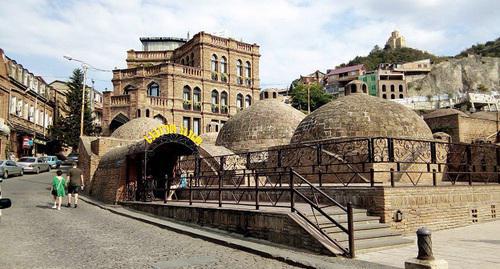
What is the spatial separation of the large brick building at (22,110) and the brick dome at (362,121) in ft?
96.6

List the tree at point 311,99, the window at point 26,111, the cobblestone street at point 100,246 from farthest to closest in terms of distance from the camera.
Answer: the tree at point 311,99
the window at point 26,111
the cobblestone street at point 100,246

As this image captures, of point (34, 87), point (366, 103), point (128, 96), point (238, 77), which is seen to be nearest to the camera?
point (366, 103)

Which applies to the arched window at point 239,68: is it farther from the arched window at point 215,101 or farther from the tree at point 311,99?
the tree at point 311,99

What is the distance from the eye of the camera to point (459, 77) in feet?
348

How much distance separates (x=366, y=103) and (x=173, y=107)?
29.2 m

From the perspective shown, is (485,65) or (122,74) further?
(485,65)

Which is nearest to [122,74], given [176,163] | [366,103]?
[176,163]

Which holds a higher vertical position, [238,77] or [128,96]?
[238,77]

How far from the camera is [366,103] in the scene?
66.0ft

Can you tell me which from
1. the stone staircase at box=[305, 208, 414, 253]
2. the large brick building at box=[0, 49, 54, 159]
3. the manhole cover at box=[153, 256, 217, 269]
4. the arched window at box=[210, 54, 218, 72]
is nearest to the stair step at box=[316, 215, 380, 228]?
the stone staircase at box=[305, 208, 414, 253]

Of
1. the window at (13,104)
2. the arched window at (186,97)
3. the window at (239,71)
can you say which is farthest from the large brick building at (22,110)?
the window at (239,71)

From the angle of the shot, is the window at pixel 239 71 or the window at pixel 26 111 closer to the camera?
the window at pixel 26 111

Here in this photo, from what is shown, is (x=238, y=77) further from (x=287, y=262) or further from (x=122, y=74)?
(x=287, y=262)

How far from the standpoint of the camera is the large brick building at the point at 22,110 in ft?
123
